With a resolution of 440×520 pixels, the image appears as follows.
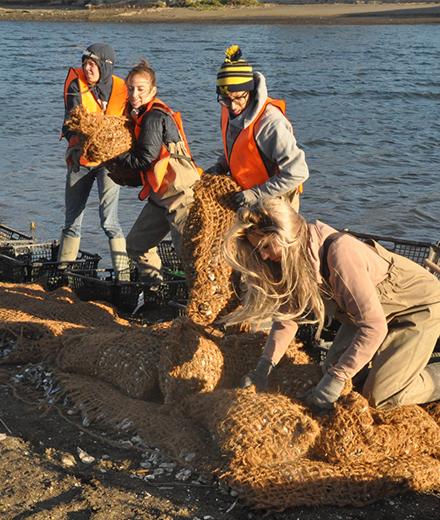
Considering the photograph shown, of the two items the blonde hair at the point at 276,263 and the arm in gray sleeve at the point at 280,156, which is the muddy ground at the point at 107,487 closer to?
the blonde hair at the point at 276,263

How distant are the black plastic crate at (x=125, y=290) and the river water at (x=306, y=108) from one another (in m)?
2.95

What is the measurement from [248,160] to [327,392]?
1816mm

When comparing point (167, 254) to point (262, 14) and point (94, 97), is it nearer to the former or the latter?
point (94, 97)

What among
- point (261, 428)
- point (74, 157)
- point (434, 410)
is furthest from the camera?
point (74, 157)

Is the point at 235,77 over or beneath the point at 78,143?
over

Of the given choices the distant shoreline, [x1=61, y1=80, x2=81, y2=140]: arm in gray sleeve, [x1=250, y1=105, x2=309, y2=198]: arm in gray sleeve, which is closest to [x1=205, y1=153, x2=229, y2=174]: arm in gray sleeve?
[x1=250, y1=105, x2=309, y2=198]: arm in gray sleeve

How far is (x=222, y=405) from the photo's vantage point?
4.87 metres

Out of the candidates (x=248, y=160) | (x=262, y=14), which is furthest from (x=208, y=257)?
(x=262, y=14)

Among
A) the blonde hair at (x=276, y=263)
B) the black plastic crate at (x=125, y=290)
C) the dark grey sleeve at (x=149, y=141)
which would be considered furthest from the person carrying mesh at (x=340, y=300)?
the black plastic crate at (x=125, y=290)

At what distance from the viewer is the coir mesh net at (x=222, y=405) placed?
4.57 metres

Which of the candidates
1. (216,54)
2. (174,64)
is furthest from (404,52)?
(174,64)

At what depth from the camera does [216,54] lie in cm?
3147

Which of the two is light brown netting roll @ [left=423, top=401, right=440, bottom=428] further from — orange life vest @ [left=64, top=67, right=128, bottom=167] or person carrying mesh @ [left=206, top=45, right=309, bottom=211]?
orange life vest @ [left=64, top=67, right=128, bottom=167]

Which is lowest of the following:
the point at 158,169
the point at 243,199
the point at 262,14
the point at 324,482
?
the point at 262,14
